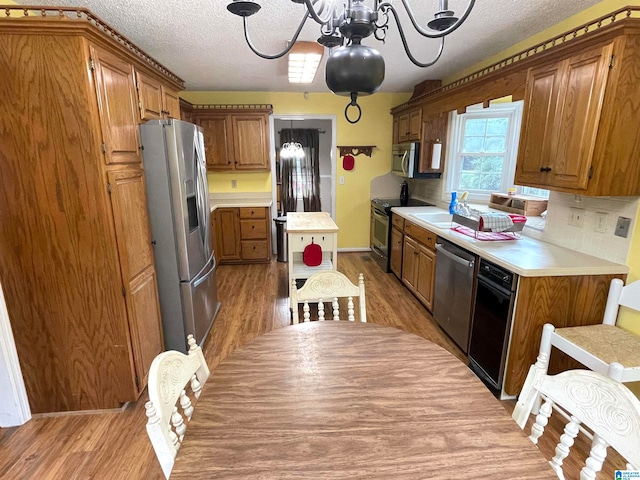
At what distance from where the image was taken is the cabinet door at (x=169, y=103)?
2.53m

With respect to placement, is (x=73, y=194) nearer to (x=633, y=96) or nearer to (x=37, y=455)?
(x=37, y=455)

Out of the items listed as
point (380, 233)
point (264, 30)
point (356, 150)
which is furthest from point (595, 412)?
A: point (356, 150)

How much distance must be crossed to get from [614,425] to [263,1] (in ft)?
8.08

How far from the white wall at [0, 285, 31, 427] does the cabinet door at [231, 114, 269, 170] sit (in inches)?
132

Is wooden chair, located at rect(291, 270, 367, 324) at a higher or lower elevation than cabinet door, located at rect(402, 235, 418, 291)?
higher

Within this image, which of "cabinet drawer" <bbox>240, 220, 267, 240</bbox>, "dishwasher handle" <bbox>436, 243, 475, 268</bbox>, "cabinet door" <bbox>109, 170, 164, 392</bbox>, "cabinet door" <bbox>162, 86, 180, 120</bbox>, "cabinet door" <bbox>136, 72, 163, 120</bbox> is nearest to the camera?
"cabinet door" <bbox>109, 170, 164, 392</bbox>

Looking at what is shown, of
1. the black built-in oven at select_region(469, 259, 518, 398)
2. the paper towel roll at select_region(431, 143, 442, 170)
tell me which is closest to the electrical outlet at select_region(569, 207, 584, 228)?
the black built-in oven at select_region(469, 259, 518, 398)

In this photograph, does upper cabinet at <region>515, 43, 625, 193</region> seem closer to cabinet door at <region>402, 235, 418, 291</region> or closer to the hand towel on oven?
the hand towel on oven

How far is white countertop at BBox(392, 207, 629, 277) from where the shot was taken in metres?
1.86

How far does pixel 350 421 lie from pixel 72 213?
5.48 feet

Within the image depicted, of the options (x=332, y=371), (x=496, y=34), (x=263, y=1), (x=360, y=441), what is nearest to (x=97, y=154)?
(x=263, y=1)

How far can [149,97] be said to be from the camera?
7.37 ft

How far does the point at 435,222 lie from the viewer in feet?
10.5

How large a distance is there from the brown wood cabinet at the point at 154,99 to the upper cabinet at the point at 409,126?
270 centimetres
